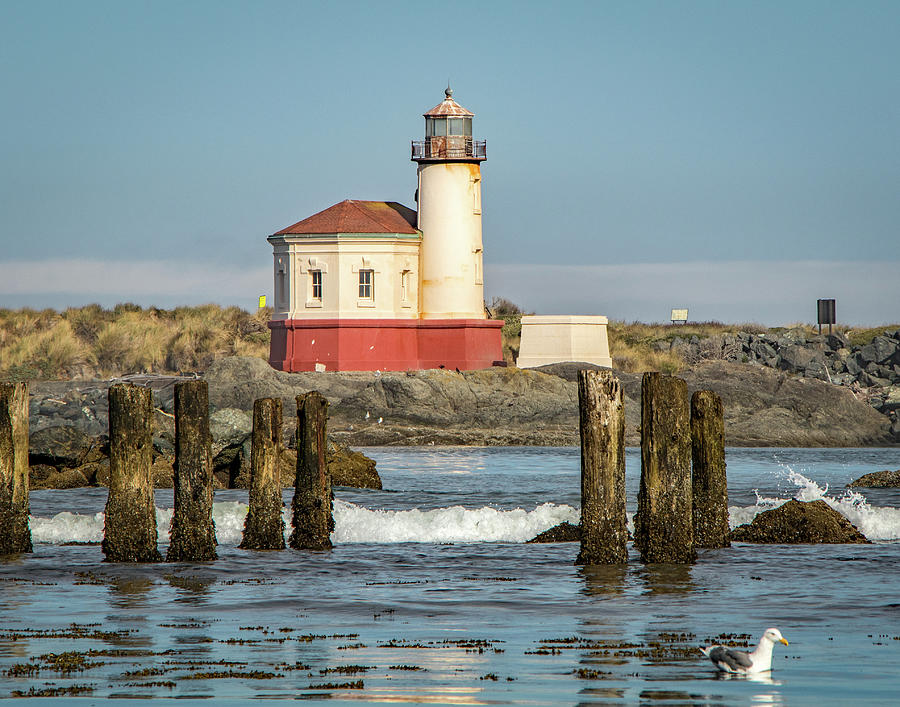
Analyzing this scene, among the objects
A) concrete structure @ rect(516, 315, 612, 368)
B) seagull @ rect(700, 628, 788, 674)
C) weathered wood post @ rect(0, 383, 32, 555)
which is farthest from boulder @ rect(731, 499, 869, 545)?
concrete structure @ rect(516, 315, 612, 368)

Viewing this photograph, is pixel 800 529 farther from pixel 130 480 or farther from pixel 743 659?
pixel 743 659

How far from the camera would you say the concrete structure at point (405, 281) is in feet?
154

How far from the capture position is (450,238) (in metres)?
47.3

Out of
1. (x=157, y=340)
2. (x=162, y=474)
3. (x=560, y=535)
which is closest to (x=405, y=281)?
(x=157, y=340)

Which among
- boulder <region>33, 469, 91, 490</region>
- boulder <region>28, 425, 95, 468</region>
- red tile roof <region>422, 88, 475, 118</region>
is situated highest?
red tile roof <region>422, 88, 475, 118</region>

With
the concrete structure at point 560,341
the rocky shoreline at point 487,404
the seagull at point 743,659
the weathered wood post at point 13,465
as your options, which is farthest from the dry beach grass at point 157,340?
the seagull at point 743,659

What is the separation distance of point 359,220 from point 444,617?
3669 centimetres

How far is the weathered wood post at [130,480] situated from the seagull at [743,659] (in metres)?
6.83

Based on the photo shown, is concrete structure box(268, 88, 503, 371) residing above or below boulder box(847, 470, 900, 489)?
above

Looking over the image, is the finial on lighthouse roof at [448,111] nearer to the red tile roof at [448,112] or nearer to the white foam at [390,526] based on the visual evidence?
the red tile roof at [448,112]

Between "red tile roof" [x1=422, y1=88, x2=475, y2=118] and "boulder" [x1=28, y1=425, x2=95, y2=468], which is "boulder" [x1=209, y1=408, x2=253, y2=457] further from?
"red tile roof" [x1=422, y1=88, x2=475, y2=118]

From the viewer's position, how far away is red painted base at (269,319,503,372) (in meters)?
46.8

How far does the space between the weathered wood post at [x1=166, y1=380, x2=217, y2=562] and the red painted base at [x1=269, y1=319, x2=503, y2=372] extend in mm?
31838

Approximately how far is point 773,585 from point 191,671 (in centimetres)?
670
